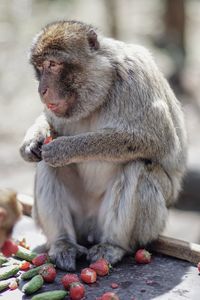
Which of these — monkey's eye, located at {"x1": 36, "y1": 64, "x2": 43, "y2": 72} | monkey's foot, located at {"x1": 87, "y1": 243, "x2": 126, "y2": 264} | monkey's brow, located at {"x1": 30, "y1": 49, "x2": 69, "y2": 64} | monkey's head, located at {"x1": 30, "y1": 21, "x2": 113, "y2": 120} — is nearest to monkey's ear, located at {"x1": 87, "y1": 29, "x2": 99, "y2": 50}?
monkey's head, located at {"x1": 30, "y1": 21, "x2": 113, "y2": 120}

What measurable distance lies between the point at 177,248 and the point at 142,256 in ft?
1.13

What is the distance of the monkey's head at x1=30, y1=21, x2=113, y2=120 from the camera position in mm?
5145

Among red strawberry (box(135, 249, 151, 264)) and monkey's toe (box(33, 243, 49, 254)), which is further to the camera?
monkey's toe (box(33, 243, 49, 254))

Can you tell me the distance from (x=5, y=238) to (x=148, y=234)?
5.34 ft

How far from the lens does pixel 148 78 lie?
5.51 meters

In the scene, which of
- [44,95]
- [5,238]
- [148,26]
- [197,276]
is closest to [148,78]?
[44,95]

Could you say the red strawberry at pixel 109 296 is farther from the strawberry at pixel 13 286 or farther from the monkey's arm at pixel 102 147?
the monkey's arm at pixel 102 147

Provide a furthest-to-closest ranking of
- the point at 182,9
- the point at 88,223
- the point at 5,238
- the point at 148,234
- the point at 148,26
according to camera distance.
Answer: the point at 148,26
the point at 182,9
the point at 5,238
the point at 88,223
the point at 148,234

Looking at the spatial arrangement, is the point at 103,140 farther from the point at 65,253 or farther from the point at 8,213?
the point at 8,213

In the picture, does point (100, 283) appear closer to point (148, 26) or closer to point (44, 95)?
point (44, 95)

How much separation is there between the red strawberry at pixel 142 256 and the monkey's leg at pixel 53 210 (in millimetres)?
479

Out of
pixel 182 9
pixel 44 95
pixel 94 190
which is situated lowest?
pixel 94 190

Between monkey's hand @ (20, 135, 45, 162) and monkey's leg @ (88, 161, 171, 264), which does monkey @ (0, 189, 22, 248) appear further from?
monkey's leg @ (88, 161, 171, 264)

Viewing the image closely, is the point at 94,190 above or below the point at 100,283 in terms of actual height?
above
